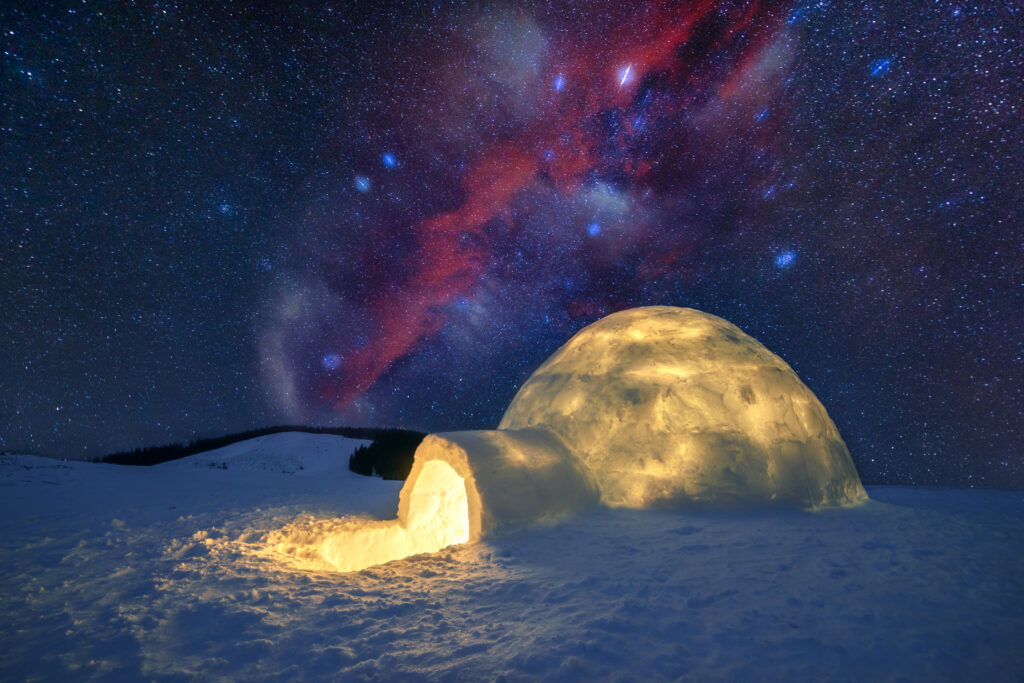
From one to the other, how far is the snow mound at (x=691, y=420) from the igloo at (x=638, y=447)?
0.06 ft

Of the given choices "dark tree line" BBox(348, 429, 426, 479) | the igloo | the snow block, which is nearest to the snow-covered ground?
the snow block

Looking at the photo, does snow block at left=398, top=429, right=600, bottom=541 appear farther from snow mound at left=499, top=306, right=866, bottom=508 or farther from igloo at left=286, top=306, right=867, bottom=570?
snow mound at left=499, top=306, right=866, bottom=508

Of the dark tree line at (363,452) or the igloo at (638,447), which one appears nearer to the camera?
the igloo at (638,447)

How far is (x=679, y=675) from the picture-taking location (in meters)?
3.20

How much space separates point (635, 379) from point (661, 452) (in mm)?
1274

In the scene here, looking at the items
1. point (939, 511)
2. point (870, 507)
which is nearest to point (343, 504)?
point (870, 507)

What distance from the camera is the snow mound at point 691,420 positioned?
720 centimetres

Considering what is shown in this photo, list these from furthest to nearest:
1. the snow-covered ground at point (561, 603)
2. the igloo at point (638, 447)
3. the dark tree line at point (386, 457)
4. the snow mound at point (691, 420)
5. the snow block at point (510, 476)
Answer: the dark tree line at point (386, 457) → the snow mound at point (691, 420) → the igloo at point (638, 447) → the snow block at point (510, 476) → the snow-covered ground at point (561, 603)

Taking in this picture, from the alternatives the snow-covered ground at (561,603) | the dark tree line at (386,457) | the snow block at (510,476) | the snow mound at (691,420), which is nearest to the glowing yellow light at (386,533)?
the snow-covered ground at (561,603)

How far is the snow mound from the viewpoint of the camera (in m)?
7.20

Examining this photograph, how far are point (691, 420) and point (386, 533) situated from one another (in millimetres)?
5299

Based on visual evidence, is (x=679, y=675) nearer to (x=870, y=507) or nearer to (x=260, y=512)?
(x=870, y=507)

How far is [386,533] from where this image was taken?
8.07 m

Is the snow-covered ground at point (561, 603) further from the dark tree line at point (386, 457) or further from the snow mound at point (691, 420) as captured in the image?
the dark tree line at point (386, 457)
